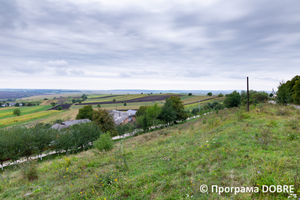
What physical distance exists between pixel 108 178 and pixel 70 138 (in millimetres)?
24063

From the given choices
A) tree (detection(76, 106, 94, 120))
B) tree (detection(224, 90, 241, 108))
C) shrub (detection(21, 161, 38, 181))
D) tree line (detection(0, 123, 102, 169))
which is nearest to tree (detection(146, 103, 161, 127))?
tree line (detection(0, 123, 102, 169))

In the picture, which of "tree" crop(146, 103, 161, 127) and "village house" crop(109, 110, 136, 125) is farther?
"village house" crop(109, 110, 136, 125)

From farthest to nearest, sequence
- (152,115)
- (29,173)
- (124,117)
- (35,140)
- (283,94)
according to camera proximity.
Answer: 1. (124,117)
2. (152,115)
3. (35,140)
4. (283,94)
5. (29,173)

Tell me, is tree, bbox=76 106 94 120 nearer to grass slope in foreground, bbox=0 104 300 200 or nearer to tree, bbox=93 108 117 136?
tree, bbox=93 108 117 136

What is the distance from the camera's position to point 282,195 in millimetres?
3828

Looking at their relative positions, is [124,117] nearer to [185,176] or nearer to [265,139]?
[265,139]

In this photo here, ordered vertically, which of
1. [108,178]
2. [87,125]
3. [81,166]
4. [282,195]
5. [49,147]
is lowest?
[49,147]

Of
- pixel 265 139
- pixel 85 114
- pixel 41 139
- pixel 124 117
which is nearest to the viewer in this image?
pixel 265 139

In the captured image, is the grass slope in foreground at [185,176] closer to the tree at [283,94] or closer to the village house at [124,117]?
the tree at [283,94]

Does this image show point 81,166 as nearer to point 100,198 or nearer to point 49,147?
point 100,198

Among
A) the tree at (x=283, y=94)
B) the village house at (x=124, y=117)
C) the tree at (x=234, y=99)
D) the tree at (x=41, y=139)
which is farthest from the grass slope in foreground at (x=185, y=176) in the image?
the tree at (x=234, y=99)

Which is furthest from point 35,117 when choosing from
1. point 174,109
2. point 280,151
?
point 280,151

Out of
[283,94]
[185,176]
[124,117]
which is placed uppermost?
[283,94]

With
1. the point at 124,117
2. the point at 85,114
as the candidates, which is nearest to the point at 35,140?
the point at 85,114
